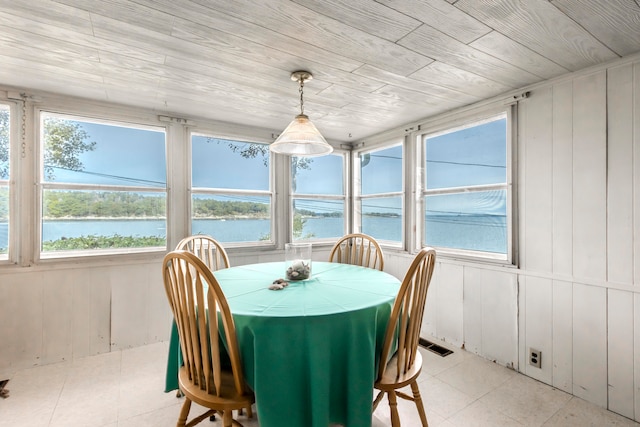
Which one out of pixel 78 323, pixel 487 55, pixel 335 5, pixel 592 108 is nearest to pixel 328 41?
pixel 335 5

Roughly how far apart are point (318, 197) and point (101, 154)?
2320 mm

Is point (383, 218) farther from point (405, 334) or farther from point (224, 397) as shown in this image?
point (224, 397)

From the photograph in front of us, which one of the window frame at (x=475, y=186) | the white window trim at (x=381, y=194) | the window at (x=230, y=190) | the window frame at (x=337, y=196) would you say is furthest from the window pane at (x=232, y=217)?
the window frame at (x=475, y=186)

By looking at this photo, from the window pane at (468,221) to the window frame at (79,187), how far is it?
2.67m

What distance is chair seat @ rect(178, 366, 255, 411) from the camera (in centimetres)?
124

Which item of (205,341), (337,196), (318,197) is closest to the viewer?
(205,341)

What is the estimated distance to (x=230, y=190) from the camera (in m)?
3.29

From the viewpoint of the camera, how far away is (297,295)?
64.0 inches

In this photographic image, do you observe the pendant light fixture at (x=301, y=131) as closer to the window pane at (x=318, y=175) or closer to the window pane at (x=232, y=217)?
the window pane at (x=232, y=217)

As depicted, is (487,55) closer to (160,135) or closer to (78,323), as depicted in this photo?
(160,135)

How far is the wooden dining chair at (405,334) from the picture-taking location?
141cm

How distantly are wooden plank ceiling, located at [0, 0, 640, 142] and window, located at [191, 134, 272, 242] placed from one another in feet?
2.31

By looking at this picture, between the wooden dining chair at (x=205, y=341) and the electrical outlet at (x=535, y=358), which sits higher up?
the wooden dining chair at (x=205, y=341)

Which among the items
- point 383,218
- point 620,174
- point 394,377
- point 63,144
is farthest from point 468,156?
point 63,144
